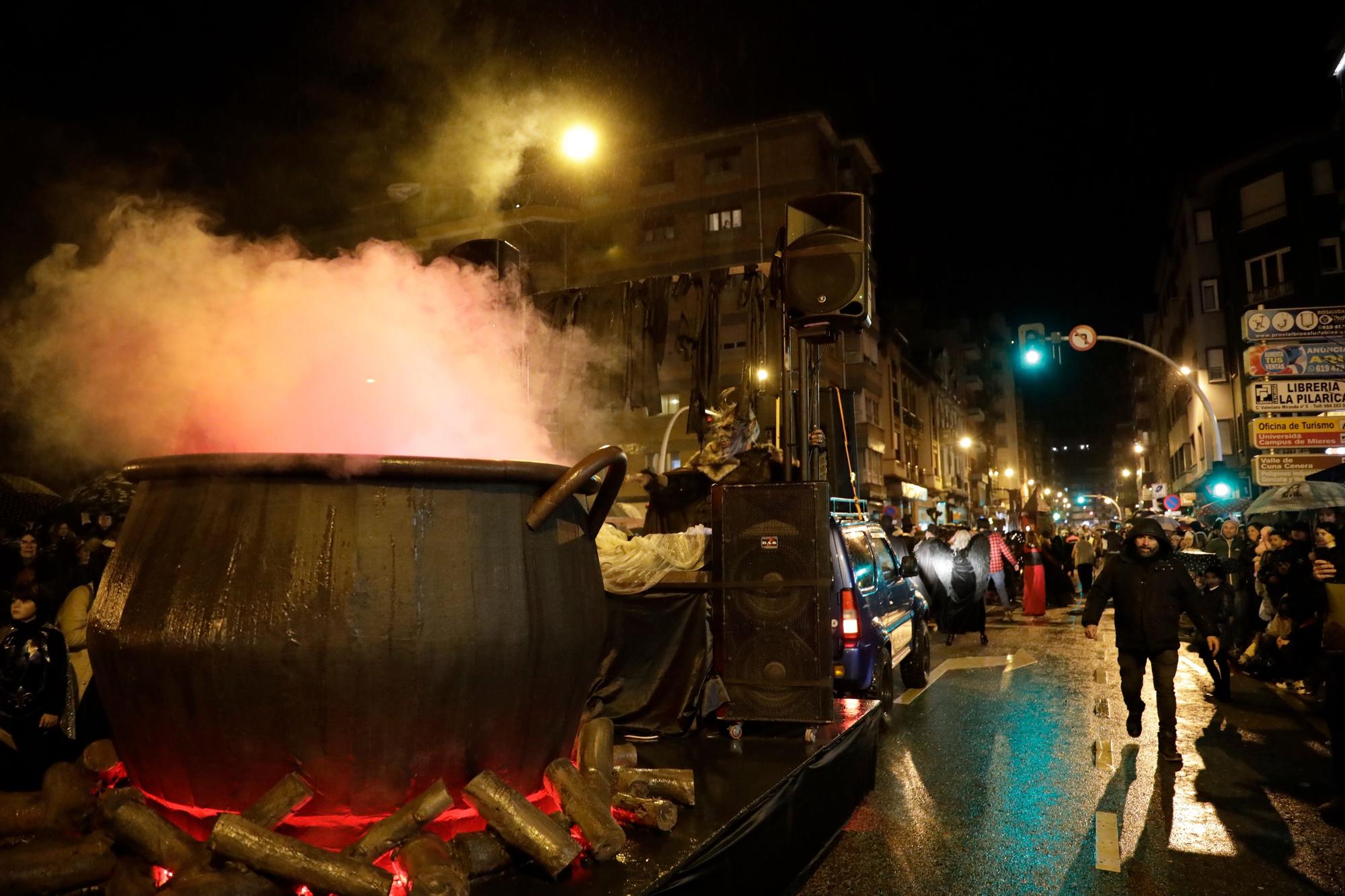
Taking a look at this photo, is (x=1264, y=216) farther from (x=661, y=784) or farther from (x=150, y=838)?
(x=150, y=838)

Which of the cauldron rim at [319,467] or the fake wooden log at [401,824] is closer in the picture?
the fake wooden log at [401,824]

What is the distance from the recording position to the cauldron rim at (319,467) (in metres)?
2.99

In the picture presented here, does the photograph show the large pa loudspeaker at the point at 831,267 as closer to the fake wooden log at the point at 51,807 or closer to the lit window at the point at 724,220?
the fake wooden log at the point at 51,807

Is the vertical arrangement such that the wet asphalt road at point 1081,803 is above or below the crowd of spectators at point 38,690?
below

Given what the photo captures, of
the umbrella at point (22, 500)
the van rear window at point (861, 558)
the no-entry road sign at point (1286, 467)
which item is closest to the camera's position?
the van rear window at point (861, 558)

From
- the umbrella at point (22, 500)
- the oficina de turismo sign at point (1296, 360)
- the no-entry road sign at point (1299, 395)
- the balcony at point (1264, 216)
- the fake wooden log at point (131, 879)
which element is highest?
the balcony at point (1264, 216)

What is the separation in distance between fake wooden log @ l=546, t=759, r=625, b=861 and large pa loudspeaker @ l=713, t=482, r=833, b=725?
7.68ft

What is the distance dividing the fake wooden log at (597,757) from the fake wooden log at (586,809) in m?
0.07

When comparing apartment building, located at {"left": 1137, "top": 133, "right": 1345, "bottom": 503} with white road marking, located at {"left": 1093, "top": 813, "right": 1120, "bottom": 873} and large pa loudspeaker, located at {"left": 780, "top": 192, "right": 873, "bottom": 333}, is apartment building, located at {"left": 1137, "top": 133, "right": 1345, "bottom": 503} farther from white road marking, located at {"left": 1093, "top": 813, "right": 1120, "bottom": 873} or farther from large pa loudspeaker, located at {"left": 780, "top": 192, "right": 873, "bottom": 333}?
white road marking, located at {"left": 1093, "top": 813, "right": 1120, "bottom": 873}

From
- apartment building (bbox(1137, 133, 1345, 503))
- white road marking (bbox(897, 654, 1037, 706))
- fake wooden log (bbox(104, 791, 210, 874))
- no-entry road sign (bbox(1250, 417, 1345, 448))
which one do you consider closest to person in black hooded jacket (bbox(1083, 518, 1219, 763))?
white road marking (bbox(897, 654, 1037, 706))

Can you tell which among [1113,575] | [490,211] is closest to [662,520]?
[490,211]

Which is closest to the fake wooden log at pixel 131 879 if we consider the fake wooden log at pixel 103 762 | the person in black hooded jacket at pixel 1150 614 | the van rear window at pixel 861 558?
the fake wooden log at pixel 103 762

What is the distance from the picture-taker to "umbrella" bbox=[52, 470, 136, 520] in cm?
927

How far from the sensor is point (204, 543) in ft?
9.79
